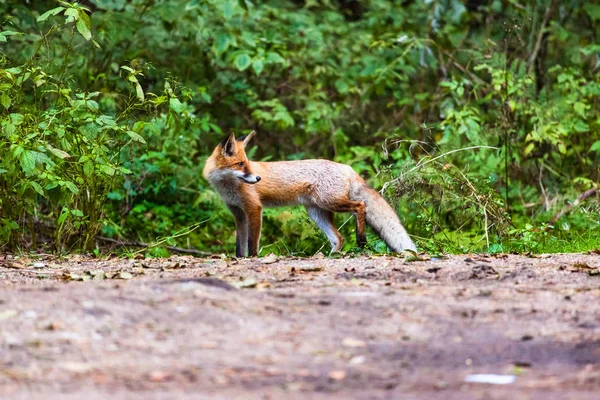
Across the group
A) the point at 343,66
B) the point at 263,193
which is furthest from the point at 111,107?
the point at 343,66

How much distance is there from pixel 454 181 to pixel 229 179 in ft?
7.35

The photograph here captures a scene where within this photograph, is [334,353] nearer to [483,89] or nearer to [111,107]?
[111,107]

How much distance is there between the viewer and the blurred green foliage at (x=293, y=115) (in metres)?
7.80

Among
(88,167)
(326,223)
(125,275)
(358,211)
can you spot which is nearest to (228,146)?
(326,223)

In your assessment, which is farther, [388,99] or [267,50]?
[388,99]

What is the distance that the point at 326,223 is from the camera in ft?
29.7

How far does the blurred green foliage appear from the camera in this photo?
7.80 metres

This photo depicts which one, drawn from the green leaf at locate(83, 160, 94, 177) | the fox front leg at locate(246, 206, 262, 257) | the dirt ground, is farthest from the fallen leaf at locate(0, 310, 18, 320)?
the fox front leg at locate(246, 206, 262, 257)

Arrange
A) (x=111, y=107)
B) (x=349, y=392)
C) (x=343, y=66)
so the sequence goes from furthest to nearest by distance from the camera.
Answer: (x=343, y=66) < (x=111, y=107) < (x=349, y=392)

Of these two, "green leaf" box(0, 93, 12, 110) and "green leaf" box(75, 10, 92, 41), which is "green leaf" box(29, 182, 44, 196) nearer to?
"green leaf" box(0, 93, 12, 110)

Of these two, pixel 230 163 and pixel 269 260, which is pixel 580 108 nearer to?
pixel 230 163

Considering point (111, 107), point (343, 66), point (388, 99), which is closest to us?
point (111, 107)

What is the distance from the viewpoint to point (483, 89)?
1183cm

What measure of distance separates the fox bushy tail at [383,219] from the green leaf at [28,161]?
3285mm
